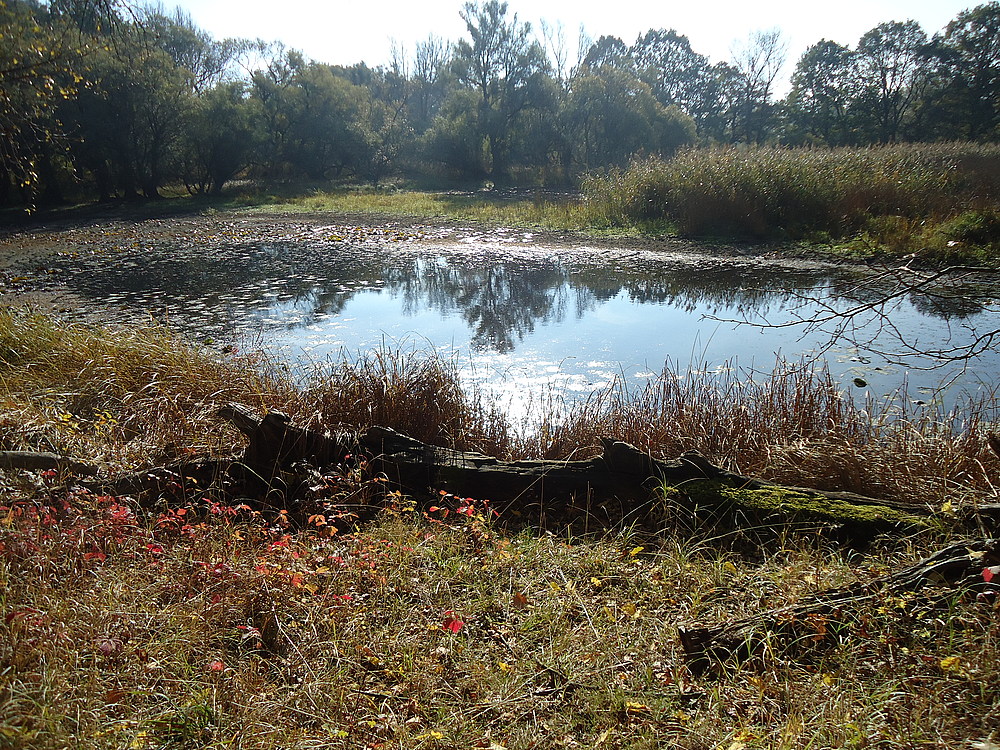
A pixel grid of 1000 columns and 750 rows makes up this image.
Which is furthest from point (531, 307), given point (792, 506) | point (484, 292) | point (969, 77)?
point (969, 77)

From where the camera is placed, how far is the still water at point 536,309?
25.0 ft

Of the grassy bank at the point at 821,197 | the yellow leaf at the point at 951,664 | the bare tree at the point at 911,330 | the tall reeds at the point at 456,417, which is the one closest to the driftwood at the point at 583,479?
the tall reeds at the point at 456,417

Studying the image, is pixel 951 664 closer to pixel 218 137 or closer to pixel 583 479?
pixel 583 479

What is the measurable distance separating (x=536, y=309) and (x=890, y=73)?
150 feet

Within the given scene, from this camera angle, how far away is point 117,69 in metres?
26.4

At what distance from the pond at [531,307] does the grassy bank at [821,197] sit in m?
2.08

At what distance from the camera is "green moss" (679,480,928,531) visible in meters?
3.70

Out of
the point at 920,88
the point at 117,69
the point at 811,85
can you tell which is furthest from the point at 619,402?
the point at 811,85

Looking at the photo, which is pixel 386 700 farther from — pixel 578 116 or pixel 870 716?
pixel 578 116

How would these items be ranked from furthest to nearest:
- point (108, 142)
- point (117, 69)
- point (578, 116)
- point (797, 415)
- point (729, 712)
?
point (578, 116) < point (108, 142) < point (117, 69) < point (797, 415) < point (729, 712)

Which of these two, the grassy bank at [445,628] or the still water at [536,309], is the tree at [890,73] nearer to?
the still water at [536,309]

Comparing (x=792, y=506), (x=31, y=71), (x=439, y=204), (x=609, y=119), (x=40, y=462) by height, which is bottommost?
(x=792, y=506)

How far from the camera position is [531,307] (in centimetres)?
1102

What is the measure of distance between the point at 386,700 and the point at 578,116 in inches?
1590
